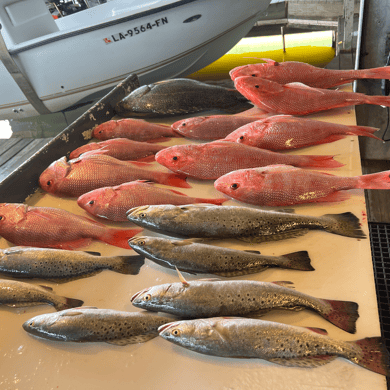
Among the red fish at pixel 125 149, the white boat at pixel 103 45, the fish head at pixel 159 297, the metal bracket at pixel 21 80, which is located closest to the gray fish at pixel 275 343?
the fish head at pixel 159 297

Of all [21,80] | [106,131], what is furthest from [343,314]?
[21,80]

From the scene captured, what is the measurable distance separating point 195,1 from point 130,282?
3664 millimetres

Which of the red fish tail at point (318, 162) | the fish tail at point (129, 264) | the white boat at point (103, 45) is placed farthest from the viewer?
the white boat at point (103, 45)

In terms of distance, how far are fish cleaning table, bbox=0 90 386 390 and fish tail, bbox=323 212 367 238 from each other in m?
0.03

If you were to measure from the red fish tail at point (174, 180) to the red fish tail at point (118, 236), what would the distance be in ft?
1.32

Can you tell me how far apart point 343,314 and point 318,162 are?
958 millimetres

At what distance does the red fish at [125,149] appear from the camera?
2.27 meters

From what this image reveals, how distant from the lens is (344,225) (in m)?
1.51

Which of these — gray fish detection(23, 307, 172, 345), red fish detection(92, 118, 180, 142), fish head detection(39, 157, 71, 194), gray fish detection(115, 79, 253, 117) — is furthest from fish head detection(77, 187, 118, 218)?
gray fish detection(115, 79, 253, 117)

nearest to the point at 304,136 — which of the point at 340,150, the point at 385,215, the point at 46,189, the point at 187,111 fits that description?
the point at 340,150

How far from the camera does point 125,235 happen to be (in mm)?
1666

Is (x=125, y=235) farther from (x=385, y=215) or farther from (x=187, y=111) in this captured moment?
(x=385, y=215)

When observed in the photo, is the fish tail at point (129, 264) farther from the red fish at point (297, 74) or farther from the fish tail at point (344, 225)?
the red fish at point (297, 74)

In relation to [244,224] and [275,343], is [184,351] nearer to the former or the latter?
[275,343]
